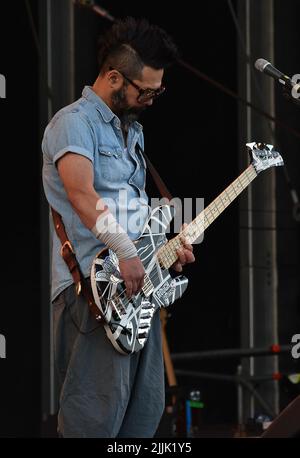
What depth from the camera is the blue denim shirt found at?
3344mm

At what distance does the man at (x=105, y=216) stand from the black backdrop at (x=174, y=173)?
169 centimetres

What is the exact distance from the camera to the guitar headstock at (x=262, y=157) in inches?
158

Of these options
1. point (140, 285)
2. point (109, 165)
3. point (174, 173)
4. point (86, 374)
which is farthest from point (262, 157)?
point (174, 173)

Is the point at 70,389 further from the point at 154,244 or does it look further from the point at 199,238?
the point at 199,238

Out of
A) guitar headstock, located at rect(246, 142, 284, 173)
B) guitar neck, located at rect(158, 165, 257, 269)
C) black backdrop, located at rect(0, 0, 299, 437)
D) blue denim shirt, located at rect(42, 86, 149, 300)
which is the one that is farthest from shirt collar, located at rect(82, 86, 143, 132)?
black backdrop, located at rect(0, 0, 299, 437)

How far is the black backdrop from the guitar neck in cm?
159

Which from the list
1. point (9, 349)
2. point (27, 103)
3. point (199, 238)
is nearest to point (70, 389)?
point (199, 238)

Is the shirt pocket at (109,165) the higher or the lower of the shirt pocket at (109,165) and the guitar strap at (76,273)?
the higher

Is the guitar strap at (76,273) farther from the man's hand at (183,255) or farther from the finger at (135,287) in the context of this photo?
the man's hand at (183,255)

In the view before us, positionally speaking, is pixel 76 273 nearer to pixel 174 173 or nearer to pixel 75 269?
pixel 75 269

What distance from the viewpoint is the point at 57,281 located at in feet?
11.1

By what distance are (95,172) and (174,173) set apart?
2.34 meters

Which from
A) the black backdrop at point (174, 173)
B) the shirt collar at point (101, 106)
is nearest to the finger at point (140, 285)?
the shirt collar at point (101, 106)

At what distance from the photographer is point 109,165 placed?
3424 mm
